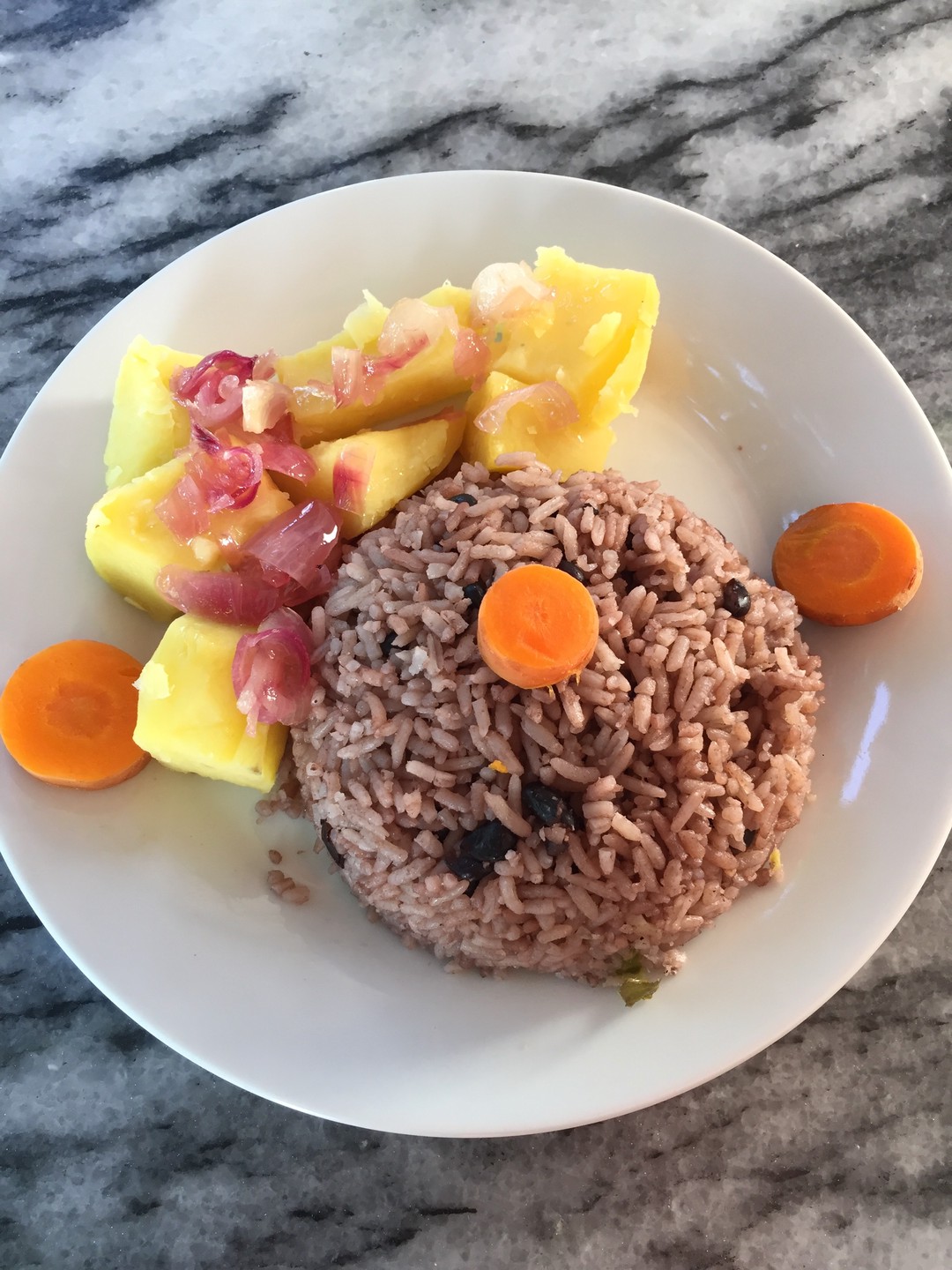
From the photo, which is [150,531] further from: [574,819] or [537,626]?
[574,819]

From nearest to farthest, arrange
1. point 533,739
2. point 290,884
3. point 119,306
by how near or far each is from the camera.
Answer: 1. point 533,739
2. point 290,884
3. point 119,306

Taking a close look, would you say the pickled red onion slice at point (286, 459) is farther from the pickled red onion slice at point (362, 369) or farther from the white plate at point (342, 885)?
the white plate at point (342, 885)

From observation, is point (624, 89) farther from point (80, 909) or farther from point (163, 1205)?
point (163, 1205)

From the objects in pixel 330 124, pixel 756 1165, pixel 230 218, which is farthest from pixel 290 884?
pixel 330 124

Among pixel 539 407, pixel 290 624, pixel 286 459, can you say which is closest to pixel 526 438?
pixel 539 407

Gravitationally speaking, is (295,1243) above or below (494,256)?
below
